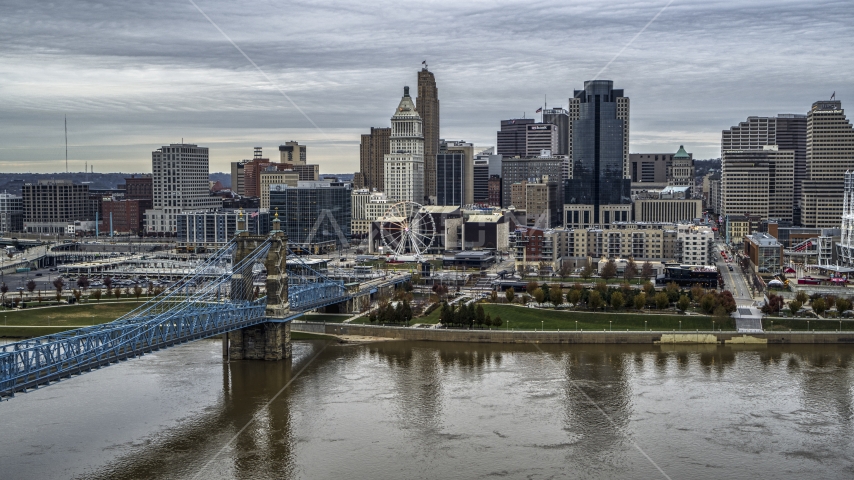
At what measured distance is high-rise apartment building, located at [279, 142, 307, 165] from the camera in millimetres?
120000

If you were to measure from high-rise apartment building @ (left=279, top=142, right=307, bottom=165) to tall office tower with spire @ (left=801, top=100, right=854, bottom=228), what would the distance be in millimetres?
64714

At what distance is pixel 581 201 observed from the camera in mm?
68438

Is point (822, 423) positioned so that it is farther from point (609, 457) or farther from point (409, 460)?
point (409, 460)

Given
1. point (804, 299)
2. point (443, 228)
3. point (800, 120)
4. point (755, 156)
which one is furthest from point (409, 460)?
point (800, 120)

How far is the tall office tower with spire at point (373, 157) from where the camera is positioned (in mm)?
101250

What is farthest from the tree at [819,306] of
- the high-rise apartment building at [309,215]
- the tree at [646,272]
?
the high-rise apartment building at [309,215]

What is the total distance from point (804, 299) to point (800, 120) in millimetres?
62101

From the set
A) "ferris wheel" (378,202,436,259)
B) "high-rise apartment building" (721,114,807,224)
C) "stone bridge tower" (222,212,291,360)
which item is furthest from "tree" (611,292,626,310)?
"high-rise apartment building" (721,114,807,224)

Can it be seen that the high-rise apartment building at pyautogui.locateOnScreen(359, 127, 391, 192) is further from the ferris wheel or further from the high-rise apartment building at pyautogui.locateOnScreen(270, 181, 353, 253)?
the ferris wheel

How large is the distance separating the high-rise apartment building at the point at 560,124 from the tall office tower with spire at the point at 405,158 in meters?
28.5

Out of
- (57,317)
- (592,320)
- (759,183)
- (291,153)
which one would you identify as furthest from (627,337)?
(291,153)

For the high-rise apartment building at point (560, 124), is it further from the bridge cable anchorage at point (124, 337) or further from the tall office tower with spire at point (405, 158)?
the bridge cable anchorage at point (124, 337)

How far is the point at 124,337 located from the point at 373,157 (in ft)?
267

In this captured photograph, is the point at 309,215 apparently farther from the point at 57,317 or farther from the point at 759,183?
the point at 759,183
